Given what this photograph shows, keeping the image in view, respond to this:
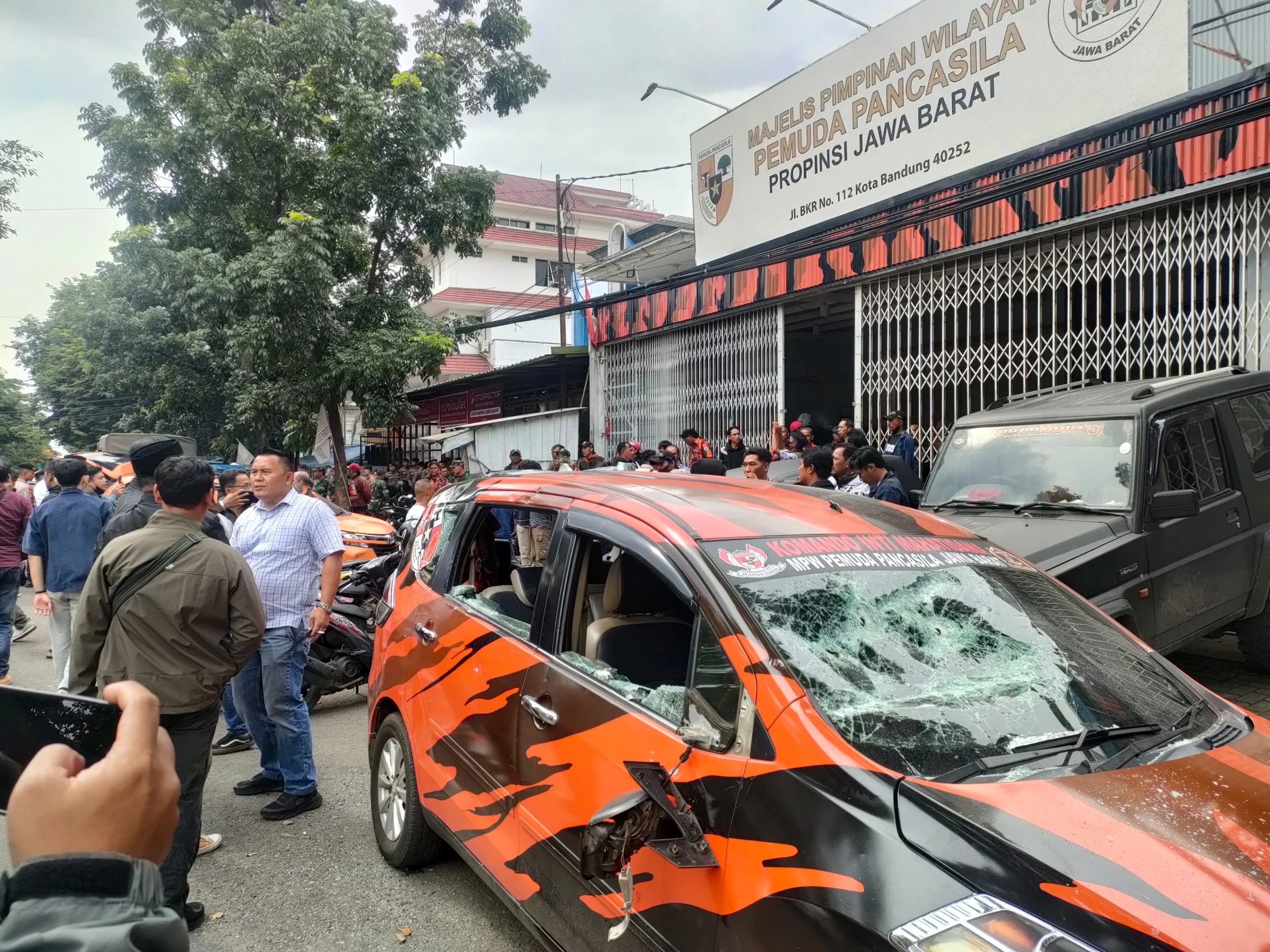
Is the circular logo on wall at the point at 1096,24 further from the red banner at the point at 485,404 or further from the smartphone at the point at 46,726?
the red banner at the point at 485,404

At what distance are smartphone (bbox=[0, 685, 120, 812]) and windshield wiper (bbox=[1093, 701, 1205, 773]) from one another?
6.14 ft

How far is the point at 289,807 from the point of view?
412 centimetres

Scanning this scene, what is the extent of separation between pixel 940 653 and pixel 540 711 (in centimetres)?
114

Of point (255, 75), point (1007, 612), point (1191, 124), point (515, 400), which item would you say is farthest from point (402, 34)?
point (1007, 612)

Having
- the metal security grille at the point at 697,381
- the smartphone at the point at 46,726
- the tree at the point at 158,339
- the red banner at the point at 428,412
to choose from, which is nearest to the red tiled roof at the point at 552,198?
the red banner at the point at 428,412

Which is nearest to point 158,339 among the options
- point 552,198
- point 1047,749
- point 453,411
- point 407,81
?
point 453,411

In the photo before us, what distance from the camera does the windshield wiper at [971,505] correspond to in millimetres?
5066

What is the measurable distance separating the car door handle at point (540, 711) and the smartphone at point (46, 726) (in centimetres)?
139

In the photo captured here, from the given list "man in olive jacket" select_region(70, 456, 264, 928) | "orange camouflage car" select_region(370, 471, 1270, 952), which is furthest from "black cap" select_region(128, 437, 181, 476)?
"orange camouflage car" select_region(370, 471, 1270, 952)

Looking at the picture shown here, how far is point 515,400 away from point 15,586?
12.0 meters

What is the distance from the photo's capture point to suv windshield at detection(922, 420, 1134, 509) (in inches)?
186

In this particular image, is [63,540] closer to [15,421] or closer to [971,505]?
[971,505]

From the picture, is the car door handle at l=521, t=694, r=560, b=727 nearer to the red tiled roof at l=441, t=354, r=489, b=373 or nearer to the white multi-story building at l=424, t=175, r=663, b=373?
the white multi-story building at l=424, t=175, r=663, b=373

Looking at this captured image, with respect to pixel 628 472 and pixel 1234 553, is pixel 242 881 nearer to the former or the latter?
pixel 628 472
